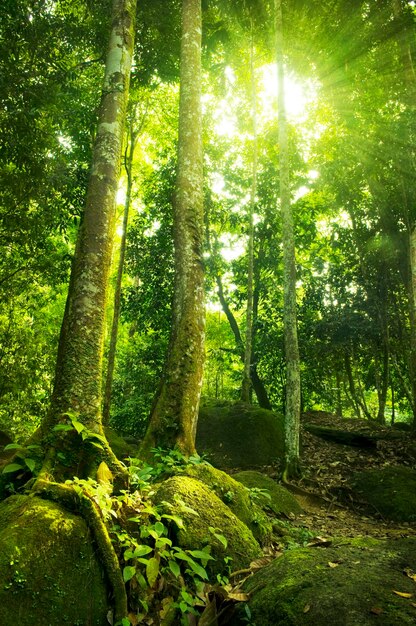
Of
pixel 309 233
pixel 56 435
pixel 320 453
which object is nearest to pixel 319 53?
pixel 309 233

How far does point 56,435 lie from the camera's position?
11.4 ft

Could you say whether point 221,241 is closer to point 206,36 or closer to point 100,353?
point 206,36

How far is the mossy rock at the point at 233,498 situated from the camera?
4.23 metres

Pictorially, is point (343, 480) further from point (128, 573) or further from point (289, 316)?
point (128, 573)

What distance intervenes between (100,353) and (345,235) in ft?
44.4

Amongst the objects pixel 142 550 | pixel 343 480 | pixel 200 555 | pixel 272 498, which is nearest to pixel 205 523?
pixel 200 555

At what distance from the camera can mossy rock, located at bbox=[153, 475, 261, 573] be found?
10.5 ft

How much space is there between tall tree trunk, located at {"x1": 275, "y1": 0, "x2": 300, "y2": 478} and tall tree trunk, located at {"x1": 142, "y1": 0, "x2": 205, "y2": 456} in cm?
371

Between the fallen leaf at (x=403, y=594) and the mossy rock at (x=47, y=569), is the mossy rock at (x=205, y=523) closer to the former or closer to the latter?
the mossy rock at (x=47, y=569)

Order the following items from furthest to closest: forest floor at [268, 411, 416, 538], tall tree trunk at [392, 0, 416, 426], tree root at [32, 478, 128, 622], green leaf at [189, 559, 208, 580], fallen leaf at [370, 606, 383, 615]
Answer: tall tree trunk at [392, 0, 416, 426], forest floor at [268, 411, 416, 538], green leaf at [189, 559, 208, 580], tree root at [32, 478, 128, 622], fallen leaf at [370, 606, 383, 615]

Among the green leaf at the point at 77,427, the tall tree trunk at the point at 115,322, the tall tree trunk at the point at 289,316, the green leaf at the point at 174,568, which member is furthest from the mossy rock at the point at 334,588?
the tall tree trunk at the point at 115,322

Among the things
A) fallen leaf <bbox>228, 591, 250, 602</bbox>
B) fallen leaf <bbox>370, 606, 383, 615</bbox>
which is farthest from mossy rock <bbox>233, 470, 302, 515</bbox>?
fallen leaf <bbox>370, 606, 383, 615</bbox>

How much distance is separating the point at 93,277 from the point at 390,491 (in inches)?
268

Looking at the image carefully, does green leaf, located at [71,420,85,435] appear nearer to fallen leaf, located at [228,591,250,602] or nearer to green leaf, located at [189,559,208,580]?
green leaf, located at [189,559,208,580]
